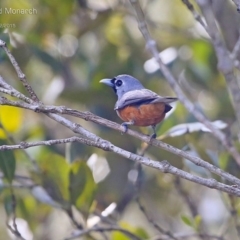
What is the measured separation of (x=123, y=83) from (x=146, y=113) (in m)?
0.82

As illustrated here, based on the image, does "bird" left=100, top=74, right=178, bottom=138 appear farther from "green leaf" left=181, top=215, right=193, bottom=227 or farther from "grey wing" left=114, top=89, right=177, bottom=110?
"green leaf" left=181, top=215, right=193, bottom=227

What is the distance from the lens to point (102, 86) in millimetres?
4172

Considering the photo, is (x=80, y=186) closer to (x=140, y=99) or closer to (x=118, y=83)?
(x=140, y=99)

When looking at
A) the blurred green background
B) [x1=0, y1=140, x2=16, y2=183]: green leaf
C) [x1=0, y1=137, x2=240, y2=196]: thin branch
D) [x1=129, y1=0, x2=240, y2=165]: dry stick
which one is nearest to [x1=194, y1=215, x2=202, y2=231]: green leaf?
the blurred green background

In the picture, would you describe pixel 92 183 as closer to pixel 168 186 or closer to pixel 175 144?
→ pixel 175 144

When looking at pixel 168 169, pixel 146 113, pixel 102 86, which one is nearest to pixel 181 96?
pixel 168 169

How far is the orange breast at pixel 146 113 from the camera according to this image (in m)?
3.16

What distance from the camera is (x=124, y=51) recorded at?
4742mm

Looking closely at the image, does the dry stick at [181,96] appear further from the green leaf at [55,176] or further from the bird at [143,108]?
the green leaf at [55,176]

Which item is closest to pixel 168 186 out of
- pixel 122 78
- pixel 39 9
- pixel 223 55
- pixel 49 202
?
pixel 122 78

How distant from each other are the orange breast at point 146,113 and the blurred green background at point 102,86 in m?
0.37

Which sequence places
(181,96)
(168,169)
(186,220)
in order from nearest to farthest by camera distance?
(181,96) < (168,169) < (186,220)

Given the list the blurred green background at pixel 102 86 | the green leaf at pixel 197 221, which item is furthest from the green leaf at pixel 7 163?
the green leaf at pixel 197 221

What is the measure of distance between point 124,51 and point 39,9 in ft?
2.41
